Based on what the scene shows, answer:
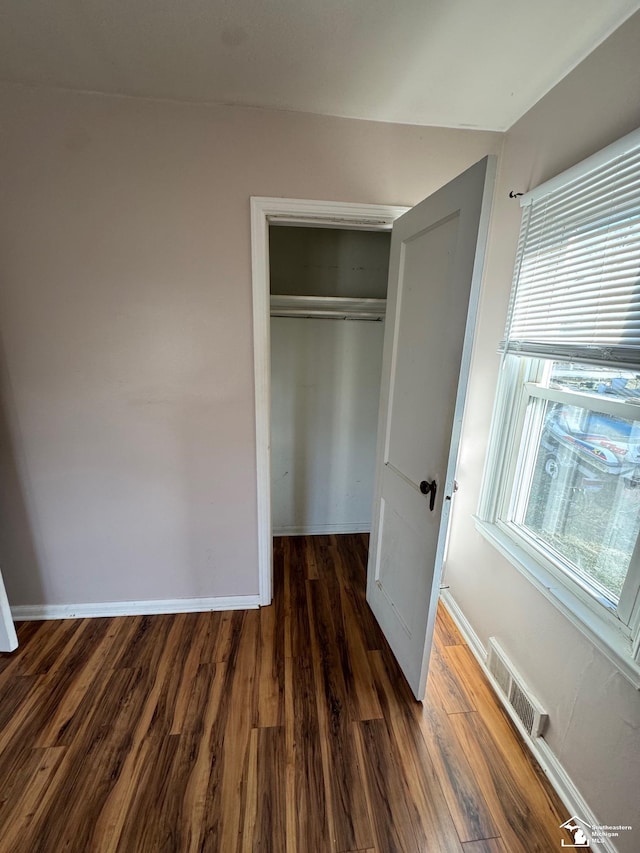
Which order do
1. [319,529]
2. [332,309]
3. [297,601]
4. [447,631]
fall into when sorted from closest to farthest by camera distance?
[447,631] < [297,601] < [332,309] < [319,529]

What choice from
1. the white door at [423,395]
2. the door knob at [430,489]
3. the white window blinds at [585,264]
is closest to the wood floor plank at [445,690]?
the white door at [423,395]

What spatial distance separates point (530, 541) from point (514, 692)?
613 mm

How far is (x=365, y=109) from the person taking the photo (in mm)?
1416

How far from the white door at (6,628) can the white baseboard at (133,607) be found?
197 millimetres

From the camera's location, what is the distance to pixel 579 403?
1211 mm

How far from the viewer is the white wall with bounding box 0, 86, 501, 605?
1.42m

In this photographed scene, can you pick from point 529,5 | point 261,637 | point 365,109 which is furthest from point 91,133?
point 261,637

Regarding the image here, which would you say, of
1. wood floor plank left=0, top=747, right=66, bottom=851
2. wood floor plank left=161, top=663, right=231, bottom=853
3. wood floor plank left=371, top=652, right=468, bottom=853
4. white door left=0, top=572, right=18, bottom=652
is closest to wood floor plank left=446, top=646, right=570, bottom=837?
wood floor plank left=371, top=652, right=468, bottom=853

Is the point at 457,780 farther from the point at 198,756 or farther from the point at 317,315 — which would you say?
the point at 317,315

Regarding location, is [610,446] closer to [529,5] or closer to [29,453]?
[529,5]

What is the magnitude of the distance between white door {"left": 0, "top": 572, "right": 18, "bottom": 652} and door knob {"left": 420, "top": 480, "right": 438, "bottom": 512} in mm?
1948

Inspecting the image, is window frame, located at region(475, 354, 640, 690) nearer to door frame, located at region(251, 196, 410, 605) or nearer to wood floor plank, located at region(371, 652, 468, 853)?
wood floor plank, located at region(371, 652, 468, 853)

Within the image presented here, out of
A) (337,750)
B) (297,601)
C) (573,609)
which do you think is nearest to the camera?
(573,609)

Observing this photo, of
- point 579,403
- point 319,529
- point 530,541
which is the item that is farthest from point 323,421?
point 579,403
